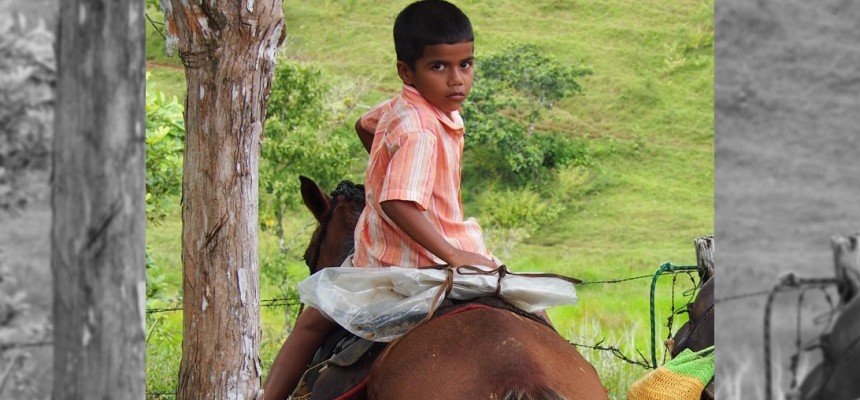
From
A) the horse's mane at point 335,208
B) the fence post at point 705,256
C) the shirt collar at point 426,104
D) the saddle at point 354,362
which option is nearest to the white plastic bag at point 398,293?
the saddle at point 354,362

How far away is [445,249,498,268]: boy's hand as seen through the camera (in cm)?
314

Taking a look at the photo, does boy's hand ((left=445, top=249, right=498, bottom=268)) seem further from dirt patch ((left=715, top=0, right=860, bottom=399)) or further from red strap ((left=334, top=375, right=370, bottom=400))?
dirt patch ((left=715, top=0, right=860, bottom=399))

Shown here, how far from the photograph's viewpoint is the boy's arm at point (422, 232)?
123 inches

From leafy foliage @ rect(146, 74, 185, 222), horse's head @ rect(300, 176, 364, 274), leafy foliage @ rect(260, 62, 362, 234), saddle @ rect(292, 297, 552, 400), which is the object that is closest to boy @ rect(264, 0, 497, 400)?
saddle @ rect(292, 297, 552, 400)

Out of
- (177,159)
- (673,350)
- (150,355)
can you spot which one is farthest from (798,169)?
(150,355)

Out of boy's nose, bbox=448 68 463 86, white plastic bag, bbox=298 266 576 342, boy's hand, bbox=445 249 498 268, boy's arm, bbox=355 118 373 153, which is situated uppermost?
boy's nose, bbox=448 68 463 86

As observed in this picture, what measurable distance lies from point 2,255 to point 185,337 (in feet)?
11.2

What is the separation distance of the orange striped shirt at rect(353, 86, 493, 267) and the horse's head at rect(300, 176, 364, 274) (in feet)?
1.71

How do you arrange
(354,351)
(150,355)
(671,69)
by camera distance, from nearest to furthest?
(354,351)
(150,355)
(671,69)

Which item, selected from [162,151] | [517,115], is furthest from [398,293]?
[517,115]

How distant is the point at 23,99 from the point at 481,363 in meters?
1.47

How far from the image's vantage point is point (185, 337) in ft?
16.1

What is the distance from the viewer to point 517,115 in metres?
14.2

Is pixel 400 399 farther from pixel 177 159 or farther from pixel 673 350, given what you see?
pixel 177 159
